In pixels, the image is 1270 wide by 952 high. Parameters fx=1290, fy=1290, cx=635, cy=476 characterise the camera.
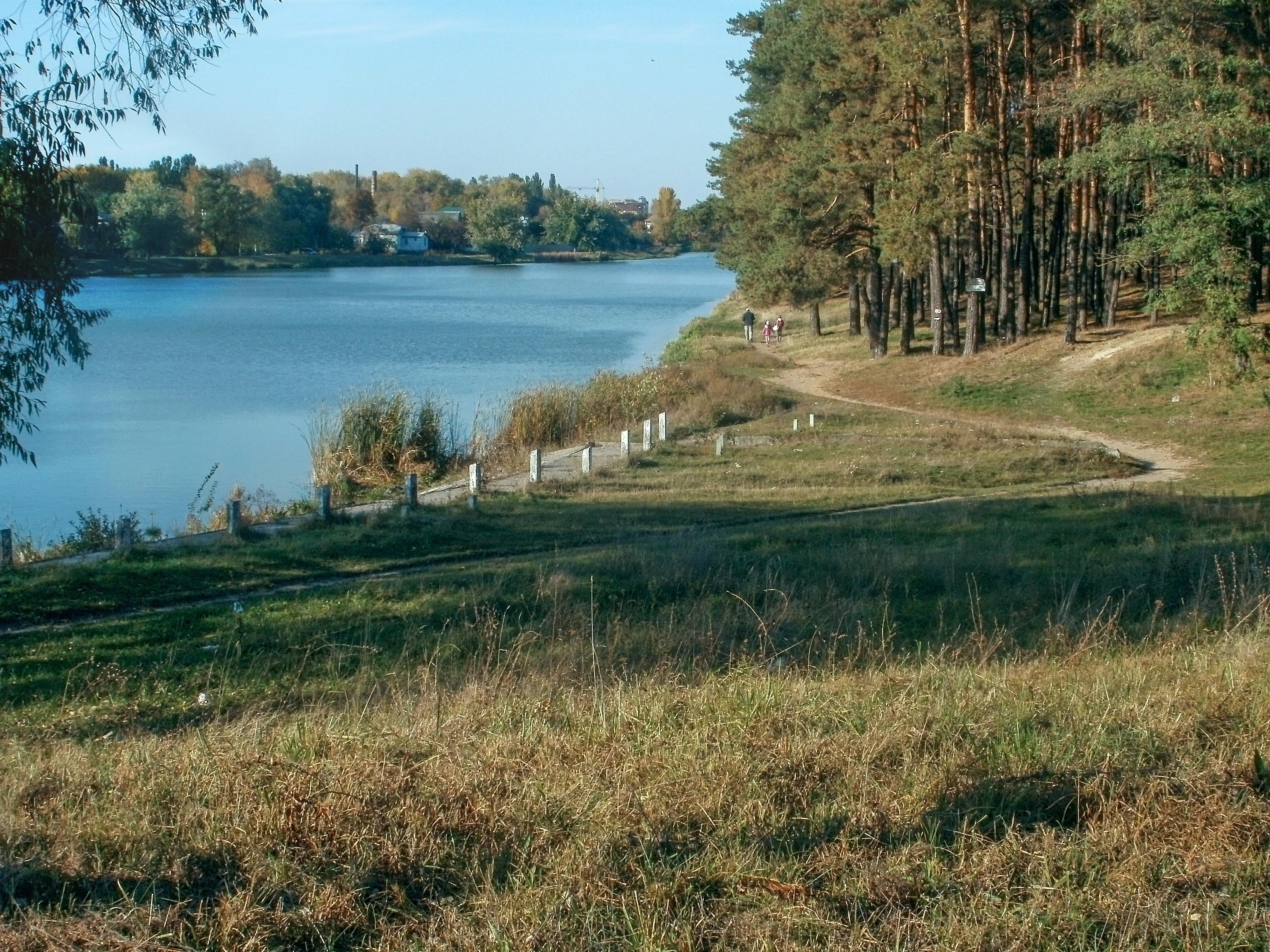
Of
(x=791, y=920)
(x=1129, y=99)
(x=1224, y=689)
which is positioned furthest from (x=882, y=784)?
(x=1129, y=99)

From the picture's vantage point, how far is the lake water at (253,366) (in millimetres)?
29547

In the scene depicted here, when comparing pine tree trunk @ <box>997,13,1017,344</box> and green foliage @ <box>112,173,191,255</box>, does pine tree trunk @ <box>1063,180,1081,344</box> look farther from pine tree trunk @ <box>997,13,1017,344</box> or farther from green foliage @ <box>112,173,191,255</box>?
green foliage @ <box>112,173,191,255</box>

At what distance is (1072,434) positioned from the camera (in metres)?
32.7

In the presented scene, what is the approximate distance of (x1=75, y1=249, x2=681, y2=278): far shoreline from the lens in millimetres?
67625

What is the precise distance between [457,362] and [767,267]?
14.8m

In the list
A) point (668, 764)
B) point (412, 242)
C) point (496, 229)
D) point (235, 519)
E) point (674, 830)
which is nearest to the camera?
point (674, 830)

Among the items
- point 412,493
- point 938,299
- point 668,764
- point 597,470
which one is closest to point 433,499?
point 412,493

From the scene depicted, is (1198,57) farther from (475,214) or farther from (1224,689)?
(475,214)

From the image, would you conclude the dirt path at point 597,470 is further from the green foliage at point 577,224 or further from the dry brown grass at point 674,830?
the green foliage at point 577,224

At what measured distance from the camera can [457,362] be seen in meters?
Answer: 54.2

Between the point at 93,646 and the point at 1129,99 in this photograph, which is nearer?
the point at 93,646

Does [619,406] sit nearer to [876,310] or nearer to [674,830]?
[876,310]

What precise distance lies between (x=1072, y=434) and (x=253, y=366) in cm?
3156

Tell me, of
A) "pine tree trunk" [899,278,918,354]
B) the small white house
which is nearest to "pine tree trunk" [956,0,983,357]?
"pine tree trunk" [899,278,918,354]
